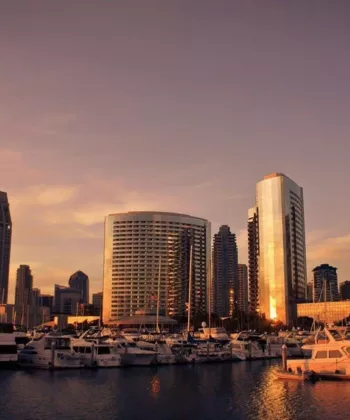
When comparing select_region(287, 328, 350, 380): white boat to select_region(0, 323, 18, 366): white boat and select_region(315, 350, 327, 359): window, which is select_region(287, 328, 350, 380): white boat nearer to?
select_region(315, 350, 327, 359): window

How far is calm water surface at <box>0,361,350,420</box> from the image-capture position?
50406 millimetres

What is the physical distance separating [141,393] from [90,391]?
6175 mm

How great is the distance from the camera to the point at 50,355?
86562 mm

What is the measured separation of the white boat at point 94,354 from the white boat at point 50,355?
0.97 meters

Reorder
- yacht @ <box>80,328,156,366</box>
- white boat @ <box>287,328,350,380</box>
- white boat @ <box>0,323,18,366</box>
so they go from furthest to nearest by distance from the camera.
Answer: yacht @ <box>80,328,156,366</box> < white boat @ <box>0,323,18,366</box> < white boat @ <box>287,328,350,380</box>

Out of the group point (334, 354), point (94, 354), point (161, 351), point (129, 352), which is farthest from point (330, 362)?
point (94, 354)

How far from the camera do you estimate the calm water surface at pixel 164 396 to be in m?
50.4

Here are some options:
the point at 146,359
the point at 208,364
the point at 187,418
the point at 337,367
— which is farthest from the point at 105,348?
the point at 187,418

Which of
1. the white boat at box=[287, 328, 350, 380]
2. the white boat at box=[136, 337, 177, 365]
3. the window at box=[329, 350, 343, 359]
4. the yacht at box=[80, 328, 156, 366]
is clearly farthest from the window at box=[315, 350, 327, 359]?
the white boat at box=[136, 337, 177, 365]

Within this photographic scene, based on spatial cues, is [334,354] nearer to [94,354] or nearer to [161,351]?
[161,351]

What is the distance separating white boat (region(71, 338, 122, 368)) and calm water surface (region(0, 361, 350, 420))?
13.0ft

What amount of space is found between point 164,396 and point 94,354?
3147cm

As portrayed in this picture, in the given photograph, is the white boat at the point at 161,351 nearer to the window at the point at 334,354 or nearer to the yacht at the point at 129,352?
the yacht at the point at 129,352

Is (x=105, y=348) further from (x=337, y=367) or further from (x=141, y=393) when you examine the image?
(x=337, y=367)
